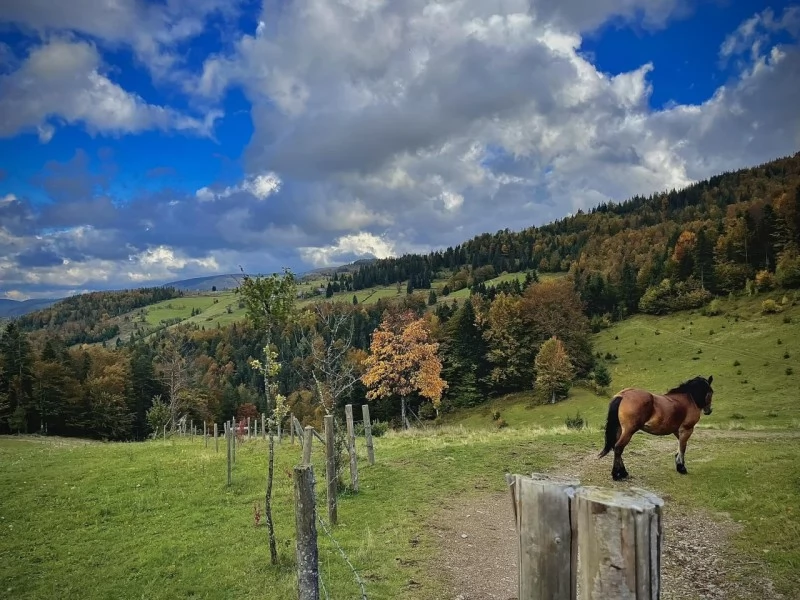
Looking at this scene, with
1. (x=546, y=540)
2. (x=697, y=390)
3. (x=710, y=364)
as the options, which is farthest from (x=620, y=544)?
(x=710, y=364)

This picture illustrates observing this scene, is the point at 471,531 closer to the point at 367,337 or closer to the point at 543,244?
the point at 367,337

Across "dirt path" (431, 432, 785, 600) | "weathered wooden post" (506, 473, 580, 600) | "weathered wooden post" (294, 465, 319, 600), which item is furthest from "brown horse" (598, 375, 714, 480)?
"weathered wooden post" (506, 473, 580, 600)

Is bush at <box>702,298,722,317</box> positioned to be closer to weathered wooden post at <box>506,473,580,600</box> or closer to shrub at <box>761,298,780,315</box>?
shrub at <box>761,298,780,315</box>

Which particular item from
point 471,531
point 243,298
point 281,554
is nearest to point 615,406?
point 471,531

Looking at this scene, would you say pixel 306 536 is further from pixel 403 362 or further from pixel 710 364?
pixel 710 364

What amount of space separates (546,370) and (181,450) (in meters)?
40.9

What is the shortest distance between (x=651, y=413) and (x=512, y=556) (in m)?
6.39

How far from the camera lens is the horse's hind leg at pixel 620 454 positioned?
13.1 m

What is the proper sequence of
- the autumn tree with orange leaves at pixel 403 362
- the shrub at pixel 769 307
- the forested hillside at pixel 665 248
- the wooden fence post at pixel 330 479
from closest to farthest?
the wooden fence post at pixel 330 479
the autumn tree with orange leaves at pixel 403 362
the shrub at pixel 769 307
the forested hillside at pixel 665 248

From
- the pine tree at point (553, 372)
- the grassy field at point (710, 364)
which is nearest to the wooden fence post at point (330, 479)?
the grassy field at point (710, 364)

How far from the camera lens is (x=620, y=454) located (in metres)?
13.3

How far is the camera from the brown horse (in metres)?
13.1

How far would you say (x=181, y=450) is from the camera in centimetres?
2719

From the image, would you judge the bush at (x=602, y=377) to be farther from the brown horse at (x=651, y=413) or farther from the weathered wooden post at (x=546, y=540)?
the weathered wooden post at (x=546, y=540)
